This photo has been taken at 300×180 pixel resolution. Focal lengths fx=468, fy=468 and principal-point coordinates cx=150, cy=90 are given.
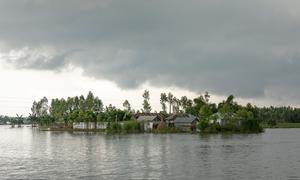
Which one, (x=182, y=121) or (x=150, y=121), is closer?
(x=182, y=121)

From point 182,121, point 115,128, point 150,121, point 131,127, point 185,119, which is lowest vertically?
point 115,128

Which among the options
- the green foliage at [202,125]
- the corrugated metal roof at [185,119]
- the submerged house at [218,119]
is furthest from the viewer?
the corrugated metal roof at [185,119]

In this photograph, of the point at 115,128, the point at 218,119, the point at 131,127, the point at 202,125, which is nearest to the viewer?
the point at 202,125

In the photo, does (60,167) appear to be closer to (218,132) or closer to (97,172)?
(97,172)

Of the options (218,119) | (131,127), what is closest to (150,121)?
(131,127)

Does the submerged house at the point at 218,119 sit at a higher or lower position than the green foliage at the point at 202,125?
higher

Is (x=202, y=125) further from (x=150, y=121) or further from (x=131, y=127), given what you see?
(x=150, y=121)

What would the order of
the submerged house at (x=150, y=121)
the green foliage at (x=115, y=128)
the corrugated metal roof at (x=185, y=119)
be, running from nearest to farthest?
1. the green foliage at (x=115, y=128)
2. the corrugated metal roof at (x=185, y=119)
3. the submerged house at (x=150, y=121)

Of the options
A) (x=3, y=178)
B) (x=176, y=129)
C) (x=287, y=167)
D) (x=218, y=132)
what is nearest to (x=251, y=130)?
(x=218, y=132)

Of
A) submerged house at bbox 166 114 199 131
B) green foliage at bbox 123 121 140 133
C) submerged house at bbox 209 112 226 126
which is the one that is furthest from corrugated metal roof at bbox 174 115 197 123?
submerged house at bbox 209 112 226 126

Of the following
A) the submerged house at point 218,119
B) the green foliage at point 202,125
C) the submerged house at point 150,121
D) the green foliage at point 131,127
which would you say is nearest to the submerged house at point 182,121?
the submerged house at point 150,121

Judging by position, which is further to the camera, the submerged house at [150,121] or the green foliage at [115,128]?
the submerged house at [150,121]

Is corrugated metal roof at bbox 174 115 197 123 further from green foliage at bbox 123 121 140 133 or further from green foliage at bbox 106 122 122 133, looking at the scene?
green foliage at bbox 106 122 122 133

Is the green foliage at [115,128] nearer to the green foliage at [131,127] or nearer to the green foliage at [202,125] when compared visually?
the green foliage at [131,127]
